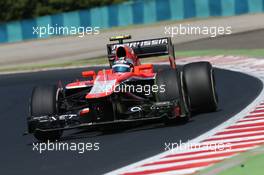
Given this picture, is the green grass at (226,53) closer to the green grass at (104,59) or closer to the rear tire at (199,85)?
the green grass at (104,59)

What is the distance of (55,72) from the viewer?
91.1 ft

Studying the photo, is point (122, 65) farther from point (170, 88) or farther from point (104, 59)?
point (104, 59)

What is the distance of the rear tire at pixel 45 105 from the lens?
1257cm

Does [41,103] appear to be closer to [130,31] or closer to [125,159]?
[125,159]

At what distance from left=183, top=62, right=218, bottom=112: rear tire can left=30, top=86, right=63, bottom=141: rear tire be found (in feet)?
7.06

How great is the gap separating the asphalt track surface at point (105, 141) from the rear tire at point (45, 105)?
0.66ft

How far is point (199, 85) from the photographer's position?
13.5 meters

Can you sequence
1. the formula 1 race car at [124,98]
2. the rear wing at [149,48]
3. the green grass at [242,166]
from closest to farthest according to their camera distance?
the green grass at [242,166] → the formula 1 race car at [124,98] → the rear wing at [149,48]

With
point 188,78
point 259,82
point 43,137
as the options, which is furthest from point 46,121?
point 259,82

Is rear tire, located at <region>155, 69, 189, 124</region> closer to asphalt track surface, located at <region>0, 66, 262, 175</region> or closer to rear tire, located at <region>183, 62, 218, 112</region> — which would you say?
asphalt track surface, located at <region>0, 66, 262, 175</region>
